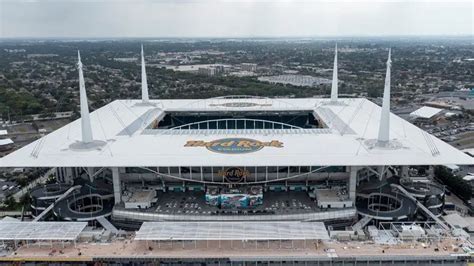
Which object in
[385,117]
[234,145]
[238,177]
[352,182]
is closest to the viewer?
[352,182]

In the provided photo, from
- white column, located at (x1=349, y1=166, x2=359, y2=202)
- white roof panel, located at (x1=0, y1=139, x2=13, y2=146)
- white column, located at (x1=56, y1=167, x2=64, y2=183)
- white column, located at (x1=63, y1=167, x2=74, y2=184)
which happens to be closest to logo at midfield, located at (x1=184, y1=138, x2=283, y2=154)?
white column, located at (x1=349, y1=166, x2=359, y2=202)

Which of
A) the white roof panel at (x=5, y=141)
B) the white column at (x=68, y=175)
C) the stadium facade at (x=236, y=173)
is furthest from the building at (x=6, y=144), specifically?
the white column at (x=68, y=175)

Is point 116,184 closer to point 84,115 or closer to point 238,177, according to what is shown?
point 84,115

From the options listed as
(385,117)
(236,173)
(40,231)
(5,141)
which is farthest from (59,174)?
(385,117)

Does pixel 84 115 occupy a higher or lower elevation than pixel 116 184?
higher

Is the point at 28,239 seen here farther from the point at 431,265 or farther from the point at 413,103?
the point at 413,103

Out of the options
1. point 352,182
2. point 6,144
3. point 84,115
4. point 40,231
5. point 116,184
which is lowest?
point 6,144
